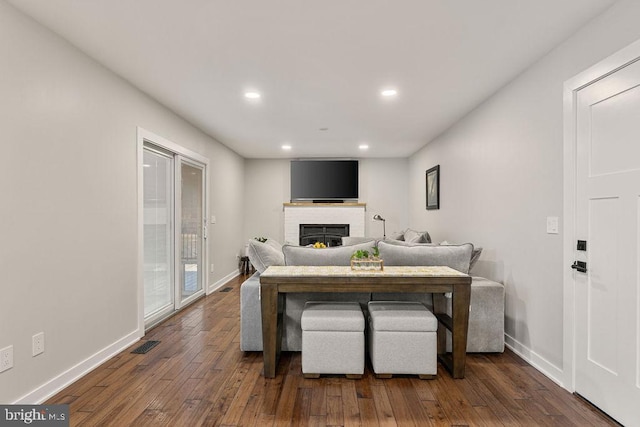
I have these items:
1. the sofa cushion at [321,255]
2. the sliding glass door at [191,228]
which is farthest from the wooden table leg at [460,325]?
the sliding glass door at [191,228]

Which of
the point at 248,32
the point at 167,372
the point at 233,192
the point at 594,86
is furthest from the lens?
the point at 233,192

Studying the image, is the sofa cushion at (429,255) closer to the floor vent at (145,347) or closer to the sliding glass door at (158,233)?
the floor vent at (145,347)

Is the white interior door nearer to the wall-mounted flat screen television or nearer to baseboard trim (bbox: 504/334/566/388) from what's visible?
baseboard trim (bbox: 504/334/566/388)

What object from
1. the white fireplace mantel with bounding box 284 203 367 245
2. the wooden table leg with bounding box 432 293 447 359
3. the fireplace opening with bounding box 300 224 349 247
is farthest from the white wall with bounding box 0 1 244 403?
the fireplace opening with bounding box 300 224 349 247

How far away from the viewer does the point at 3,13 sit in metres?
2.00

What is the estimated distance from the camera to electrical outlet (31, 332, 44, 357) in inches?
86.5

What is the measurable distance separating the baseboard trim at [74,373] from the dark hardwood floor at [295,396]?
2.0 inches

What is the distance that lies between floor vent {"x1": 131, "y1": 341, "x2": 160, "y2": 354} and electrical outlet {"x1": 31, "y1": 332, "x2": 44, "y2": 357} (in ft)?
2.99

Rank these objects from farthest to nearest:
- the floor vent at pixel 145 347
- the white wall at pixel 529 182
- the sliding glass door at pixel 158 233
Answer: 1. the sliding glass door at pixel 158 233
2. the floor vent at pixel 145 347
3. the white wall at pixel 529 182

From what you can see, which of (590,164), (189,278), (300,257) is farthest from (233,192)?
(590,164)

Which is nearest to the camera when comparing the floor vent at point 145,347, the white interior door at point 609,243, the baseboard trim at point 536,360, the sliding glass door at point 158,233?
the white interior door at point 609,243

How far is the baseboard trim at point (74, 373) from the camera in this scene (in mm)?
2189

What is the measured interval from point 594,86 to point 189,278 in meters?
4.69

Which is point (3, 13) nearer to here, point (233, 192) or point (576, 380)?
point (576, 380)
